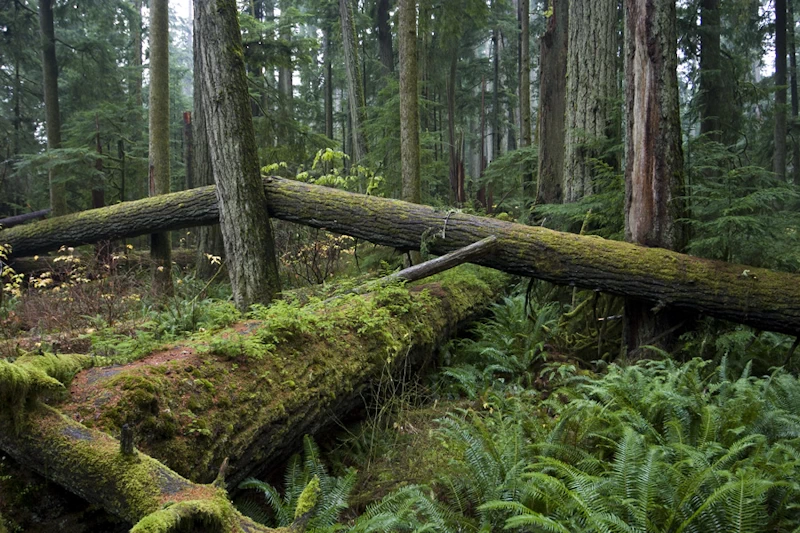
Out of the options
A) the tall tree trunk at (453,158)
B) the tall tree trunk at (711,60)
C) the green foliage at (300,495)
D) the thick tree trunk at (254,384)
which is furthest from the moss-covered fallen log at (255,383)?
the tall tree trunk at (711,60)

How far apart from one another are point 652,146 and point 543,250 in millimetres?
1672

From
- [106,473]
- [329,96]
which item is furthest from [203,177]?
[329,96]

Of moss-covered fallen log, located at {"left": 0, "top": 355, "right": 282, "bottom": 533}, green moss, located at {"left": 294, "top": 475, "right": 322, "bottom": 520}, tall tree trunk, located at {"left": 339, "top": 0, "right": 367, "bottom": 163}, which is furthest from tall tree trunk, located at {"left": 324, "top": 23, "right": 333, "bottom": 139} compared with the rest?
green moss, located at {"left": 294, "top": 475, "right": 322, "bottom": 520}

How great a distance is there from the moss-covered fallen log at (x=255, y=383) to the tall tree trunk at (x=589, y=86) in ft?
12.0

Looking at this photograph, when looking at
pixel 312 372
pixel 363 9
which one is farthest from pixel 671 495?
pixel 363 9

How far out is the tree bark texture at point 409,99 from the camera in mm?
9695

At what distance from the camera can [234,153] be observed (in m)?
7.24

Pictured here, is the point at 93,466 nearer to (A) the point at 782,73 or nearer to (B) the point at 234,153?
(B) the point at 234,153

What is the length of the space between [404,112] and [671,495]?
8.25m

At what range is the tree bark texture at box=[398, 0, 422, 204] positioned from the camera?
9695mm

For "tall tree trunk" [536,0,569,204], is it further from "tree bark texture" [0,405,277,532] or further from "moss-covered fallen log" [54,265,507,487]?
"tree bark texture" [0,405,277,532]

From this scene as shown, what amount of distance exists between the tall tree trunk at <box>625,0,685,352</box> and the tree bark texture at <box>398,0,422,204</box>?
14.8 ft

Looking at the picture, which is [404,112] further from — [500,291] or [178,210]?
[178,210]

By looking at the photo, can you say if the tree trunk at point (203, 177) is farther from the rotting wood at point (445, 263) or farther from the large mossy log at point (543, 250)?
the rotting wood at point (445, 263)
